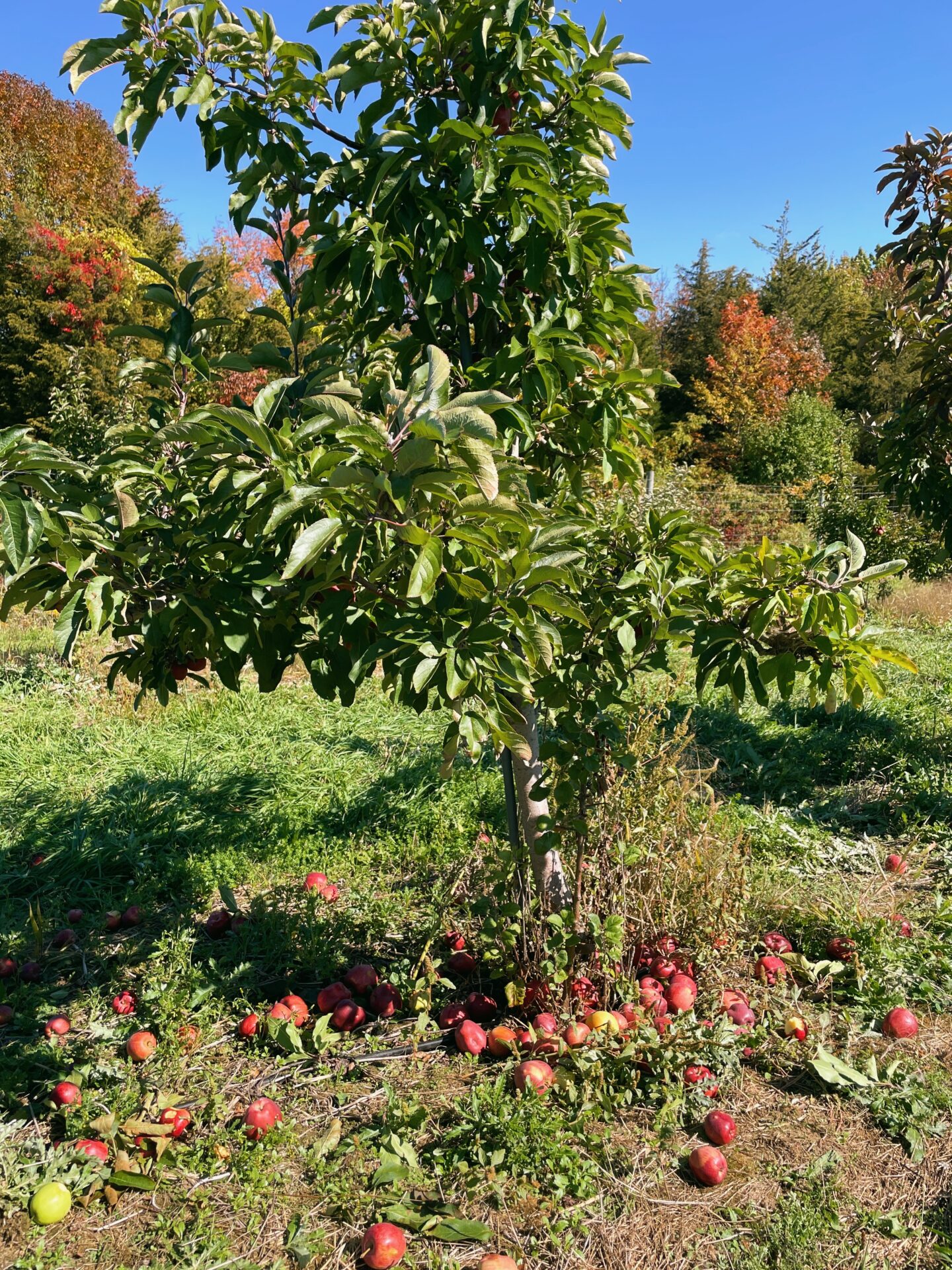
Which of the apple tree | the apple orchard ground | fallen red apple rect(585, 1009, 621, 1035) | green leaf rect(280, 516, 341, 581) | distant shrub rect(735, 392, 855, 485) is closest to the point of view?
green leaf rect(280, 516, 341, 581)

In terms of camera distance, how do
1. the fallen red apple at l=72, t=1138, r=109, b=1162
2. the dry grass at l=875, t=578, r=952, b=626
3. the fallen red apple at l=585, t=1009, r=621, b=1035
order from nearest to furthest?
1. the fallen red apple at l=72, t=1138, r=109, b=1162
2. the fallen red apple at l=585, t=1009, r=621, b=1035
3. the dry grass at l=875, t=578, r=952, b=626

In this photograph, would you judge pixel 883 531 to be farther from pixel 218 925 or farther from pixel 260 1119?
pixel 260 1119

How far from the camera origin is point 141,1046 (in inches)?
92.1

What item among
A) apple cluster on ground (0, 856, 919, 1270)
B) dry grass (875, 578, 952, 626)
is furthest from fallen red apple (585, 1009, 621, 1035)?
dry grass (875, 578, 952, 626)

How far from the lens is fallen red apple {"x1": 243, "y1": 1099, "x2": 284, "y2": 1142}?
Answer: 6.71ft

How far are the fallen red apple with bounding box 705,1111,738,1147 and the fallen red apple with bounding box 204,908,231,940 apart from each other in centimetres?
174

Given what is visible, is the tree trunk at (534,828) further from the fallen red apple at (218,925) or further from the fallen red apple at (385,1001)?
the fallen red apple at (218,925)

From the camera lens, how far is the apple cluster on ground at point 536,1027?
2.04 metres

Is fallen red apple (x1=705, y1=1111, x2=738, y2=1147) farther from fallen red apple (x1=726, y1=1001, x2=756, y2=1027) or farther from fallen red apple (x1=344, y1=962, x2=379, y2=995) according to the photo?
fallen red apple (x1=344, y1=962, x2=379, y2=995)

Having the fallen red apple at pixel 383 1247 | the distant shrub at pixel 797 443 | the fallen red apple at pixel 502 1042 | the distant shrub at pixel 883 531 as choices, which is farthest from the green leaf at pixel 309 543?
the distant shrub at pixel 797 443

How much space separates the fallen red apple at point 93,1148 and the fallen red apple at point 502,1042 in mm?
994

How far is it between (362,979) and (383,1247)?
0.94 meters

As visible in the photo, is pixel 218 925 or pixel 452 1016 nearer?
pixel 452 1016

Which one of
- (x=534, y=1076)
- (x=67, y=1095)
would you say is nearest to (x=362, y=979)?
(x=534, y=1076)
